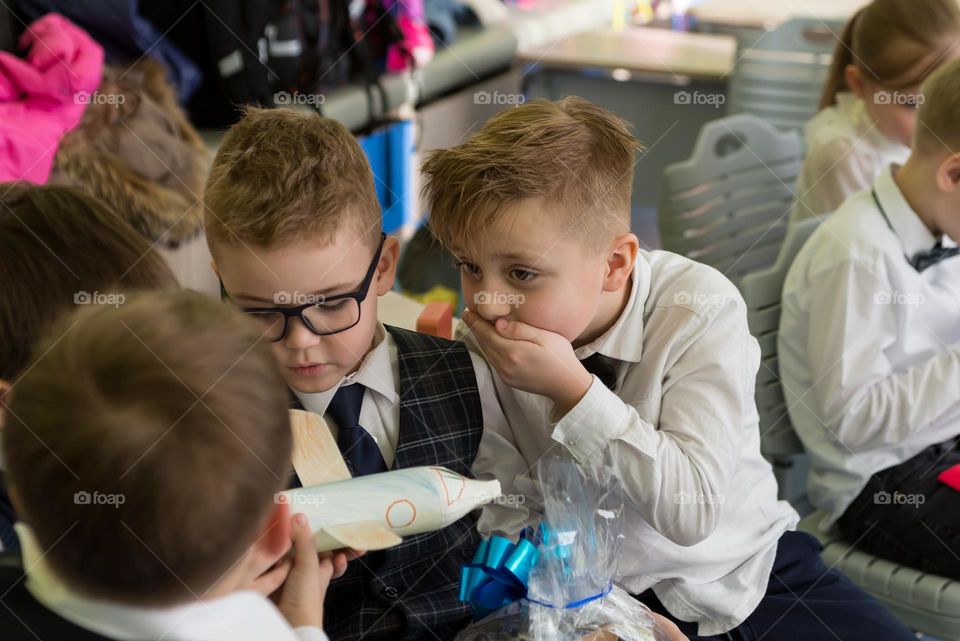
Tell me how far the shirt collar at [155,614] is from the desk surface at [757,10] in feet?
13.1

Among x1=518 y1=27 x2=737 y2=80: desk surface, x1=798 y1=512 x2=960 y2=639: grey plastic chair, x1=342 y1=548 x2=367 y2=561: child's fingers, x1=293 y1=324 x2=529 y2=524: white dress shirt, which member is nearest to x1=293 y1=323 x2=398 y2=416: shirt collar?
x1=293 y1=324 x2=529 y2=524: white dress shirt

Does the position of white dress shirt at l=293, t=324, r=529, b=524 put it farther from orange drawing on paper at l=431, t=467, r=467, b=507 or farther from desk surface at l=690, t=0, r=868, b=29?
desk surface at l=690, t=0, r=868, b=29

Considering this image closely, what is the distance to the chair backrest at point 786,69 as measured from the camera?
11.8ft

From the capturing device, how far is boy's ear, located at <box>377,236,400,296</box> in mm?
1259

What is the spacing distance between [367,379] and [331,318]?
10 centimetres

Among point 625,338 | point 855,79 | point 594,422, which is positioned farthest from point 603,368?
point 855,79

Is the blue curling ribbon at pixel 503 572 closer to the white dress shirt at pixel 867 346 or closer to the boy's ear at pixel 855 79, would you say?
the white dress shirt at pixel 867 346

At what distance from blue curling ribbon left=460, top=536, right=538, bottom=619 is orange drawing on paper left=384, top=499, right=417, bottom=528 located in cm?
11

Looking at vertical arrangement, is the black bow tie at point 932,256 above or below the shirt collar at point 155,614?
below

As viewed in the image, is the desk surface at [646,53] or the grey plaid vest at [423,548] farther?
the desk surface at [646,53]

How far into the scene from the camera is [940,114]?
1.73 meters

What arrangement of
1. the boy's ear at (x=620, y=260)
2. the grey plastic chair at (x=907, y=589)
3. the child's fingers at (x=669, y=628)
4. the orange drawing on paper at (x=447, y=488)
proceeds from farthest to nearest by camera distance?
1. the grey plastic chair at (x=907, y=589)
2. the boy's ear at (x=620, y=260)
3. the child's fingers at (x=669, y=628)
4. the orange drawing on paper at (x=447, y=488)

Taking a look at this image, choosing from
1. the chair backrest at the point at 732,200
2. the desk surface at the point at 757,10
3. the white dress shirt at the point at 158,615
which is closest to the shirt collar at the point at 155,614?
the white dress shirt at the point at 158,615

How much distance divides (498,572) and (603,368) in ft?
1.10
